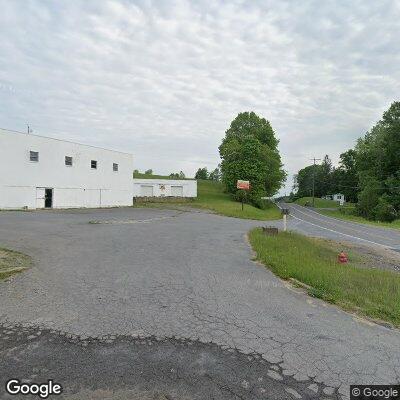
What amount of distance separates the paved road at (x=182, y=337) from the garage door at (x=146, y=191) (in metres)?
40.4

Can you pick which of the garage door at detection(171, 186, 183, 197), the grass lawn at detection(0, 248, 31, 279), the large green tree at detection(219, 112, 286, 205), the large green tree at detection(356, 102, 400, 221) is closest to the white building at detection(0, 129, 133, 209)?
the garage door at detection(171, 186, 183, 197)

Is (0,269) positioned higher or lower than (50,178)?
lower

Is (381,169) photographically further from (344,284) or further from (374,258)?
(344,284)

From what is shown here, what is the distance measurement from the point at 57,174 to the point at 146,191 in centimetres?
1821

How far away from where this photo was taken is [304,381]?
3506 millimetres

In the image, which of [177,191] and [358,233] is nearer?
[358,233]

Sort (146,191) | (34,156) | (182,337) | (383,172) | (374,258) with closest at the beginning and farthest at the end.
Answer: (182,337), (374,258), (34,156), (146,191), (383,172)

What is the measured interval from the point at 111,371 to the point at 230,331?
1806 millimetres

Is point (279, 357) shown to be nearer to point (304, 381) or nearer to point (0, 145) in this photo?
point (304, 381)

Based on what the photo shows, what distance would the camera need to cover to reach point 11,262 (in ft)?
26.8

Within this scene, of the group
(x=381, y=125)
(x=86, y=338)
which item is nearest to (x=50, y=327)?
(x=86, y=338)

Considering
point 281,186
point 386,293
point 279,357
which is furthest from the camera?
point 281,186

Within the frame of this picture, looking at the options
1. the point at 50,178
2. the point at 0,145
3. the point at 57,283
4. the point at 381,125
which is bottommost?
the point at 57,283

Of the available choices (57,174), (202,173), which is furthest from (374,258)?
(202,173)
